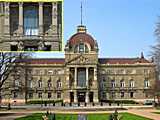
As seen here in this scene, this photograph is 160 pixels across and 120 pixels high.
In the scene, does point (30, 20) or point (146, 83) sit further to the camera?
point (146, 83)

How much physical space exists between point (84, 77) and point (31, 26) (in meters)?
107

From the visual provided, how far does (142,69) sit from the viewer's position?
397ft

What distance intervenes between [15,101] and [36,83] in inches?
393

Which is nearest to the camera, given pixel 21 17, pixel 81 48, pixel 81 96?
pixel 21 17

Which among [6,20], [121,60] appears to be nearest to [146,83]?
[121,60]

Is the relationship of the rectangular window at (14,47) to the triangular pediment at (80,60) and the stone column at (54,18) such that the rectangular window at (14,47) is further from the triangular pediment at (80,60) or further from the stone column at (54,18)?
the triangular pediment at (80,60)

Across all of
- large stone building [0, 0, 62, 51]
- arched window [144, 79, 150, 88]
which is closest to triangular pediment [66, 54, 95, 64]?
arched window [144, 79, 150, 88]

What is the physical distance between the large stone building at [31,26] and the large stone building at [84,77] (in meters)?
102

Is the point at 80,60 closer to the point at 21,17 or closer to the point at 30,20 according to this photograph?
the point at 30,20

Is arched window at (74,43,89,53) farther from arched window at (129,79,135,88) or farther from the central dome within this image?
arched window at (129,79,135,88)

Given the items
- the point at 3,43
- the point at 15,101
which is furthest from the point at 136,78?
the point at 3,43

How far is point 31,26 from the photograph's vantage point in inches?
357

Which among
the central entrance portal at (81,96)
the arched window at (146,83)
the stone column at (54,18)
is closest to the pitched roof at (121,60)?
the arched window at (146,83)

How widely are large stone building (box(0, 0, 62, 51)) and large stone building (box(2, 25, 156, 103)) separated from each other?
335 ft
